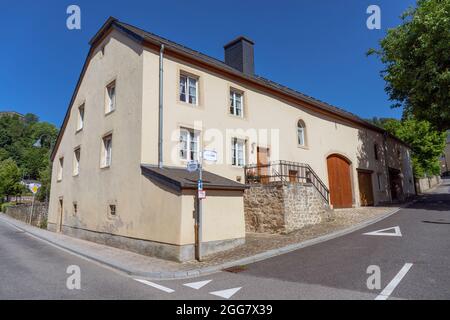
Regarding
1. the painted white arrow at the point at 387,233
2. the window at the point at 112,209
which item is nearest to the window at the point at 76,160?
the window at the point at 112,209

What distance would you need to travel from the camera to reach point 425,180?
4359 centimetres

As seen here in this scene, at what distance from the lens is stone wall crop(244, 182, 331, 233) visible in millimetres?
11438

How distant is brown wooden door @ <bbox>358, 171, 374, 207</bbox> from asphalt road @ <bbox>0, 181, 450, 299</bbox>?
42.2ft

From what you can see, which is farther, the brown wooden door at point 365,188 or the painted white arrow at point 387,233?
the brown wooden door at point 365,188

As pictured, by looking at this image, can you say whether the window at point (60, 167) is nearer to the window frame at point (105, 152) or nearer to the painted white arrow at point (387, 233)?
the window frame at point (105, 152)

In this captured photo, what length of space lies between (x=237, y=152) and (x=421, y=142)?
3196 cm

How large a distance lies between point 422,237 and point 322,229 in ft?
11.5

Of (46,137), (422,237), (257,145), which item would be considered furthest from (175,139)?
(46,137)

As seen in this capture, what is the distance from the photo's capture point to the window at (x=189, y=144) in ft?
38.9

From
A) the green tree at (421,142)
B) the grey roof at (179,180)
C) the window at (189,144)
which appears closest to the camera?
the grey roof at (179,180)

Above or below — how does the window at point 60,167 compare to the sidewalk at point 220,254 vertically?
above

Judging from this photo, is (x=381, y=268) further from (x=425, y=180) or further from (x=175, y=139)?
(x=425, y=180)

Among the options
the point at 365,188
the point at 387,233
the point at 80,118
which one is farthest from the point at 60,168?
the point at 365,188

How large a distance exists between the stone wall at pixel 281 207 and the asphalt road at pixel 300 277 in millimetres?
2621
